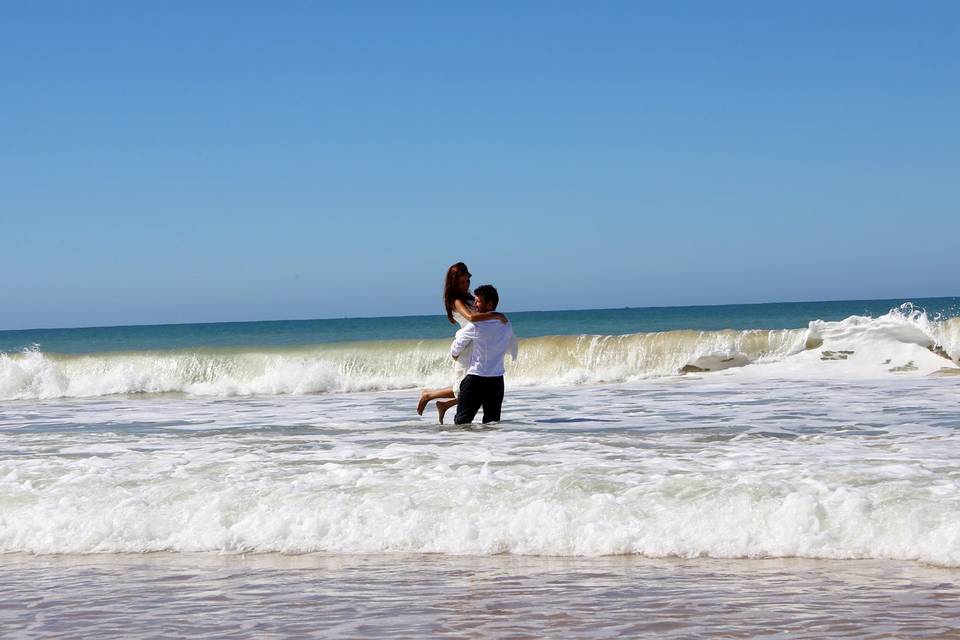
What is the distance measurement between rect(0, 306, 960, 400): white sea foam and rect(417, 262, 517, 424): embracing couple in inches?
317

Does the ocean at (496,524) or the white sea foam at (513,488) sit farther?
the white sea foam at (513,488)

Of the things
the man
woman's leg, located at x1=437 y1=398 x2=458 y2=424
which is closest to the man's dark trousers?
the man

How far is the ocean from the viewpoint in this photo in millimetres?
4184

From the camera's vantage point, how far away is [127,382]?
803 inches

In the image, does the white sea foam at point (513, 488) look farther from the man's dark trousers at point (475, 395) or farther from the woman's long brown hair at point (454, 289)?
the woman's long brown hair at point (454, 289)

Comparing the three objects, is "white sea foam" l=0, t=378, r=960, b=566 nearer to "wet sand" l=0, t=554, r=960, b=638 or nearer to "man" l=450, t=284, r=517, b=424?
"wet sand" l=0, t=554, r=960, b=638

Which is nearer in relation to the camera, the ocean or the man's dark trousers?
the ocean

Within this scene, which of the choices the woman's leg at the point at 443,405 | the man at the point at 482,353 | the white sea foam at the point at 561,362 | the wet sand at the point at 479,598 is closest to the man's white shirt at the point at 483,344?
the man at the point at 482,353

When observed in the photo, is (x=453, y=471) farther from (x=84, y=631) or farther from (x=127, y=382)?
(x=127, y=382)

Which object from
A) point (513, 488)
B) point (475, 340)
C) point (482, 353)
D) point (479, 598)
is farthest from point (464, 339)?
point (479, 598)

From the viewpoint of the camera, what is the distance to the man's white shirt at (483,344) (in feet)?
30.7

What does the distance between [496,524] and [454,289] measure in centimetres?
400

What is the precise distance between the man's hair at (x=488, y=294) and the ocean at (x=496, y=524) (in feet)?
4.07

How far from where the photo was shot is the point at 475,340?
369 inches
